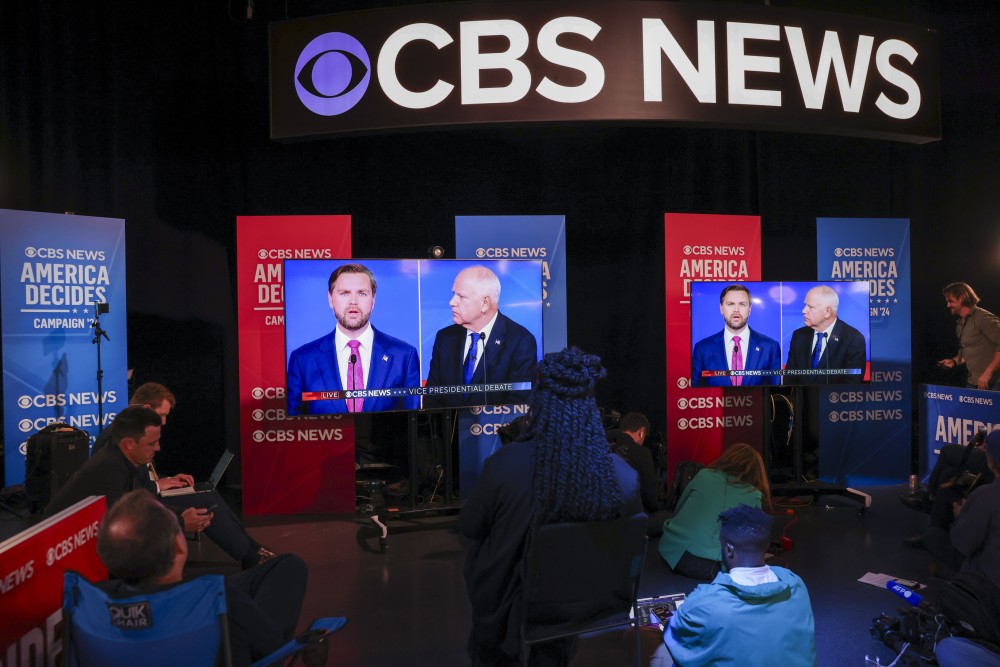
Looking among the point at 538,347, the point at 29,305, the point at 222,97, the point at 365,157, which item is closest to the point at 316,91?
the point at 365,157

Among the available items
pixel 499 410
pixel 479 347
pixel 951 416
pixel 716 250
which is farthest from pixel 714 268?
pixel 479 347

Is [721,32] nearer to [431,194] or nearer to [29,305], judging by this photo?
[431,194]

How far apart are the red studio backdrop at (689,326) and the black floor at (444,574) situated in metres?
0.93

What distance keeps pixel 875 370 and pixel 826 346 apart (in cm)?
119

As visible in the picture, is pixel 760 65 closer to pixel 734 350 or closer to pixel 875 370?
pixel 734 350

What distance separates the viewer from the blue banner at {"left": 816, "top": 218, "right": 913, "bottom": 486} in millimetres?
6570

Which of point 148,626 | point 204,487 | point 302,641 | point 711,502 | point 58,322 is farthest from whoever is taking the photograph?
point 58,322

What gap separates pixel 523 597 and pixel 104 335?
15.6 feet

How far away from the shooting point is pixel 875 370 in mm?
6617

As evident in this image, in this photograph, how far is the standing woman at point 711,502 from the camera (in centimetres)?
382

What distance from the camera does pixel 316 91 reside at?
5.06 m

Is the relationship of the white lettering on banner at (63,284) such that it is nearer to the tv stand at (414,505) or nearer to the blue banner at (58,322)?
the blue banner at (58,322)

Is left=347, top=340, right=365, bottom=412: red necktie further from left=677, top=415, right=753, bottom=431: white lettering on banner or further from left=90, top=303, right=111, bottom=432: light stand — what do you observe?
left=677, top=415, right=753, bottom=431: white lettering on banner

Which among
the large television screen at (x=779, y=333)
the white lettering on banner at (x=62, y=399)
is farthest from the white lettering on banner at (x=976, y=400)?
the white lettering on banner at (x=62, y=399)
